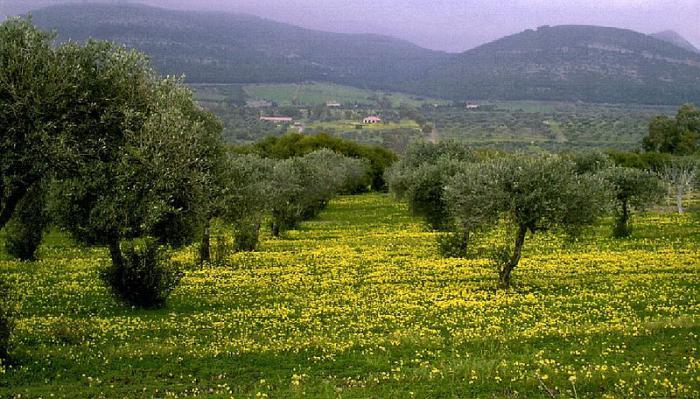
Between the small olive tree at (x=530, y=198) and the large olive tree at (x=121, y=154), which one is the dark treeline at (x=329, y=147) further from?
the large olive tree at (x=121, y=154)

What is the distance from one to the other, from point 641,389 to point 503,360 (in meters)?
3.98

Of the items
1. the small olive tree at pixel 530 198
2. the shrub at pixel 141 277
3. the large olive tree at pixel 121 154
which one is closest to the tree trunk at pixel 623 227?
the small olive tree at pixel 530 198

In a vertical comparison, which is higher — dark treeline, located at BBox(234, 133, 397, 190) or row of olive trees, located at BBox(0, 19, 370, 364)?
row of olive trees, located at BBox(0, 19, 370, 364)

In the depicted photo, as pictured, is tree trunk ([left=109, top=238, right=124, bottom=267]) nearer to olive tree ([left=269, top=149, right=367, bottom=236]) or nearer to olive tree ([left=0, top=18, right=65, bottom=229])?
olive tree ([left=0, top=18, right=65, bottom=229])

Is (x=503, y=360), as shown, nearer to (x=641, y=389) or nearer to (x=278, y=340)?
(x=641, y=389)

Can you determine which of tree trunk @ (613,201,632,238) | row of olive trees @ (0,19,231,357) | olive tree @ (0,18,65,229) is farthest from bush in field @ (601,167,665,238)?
olive tree @ (0,18,65,229)

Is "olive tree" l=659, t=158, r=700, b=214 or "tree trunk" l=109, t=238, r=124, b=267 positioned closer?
"tree trunk" l=109, t=238, r=124, b=267

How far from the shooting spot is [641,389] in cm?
1506

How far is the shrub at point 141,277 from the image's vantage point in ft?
80.6

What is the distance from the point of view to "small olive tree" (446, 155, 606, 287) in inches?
1160

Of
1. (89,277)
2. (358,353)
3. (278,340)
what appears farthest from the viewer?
(89,277)

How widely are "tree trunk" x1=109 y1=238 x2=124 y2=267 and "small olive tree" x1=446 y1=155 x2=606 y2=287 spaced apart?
1751cm

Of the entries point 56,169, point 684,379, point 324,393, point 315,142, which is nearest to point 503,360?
point 684,379

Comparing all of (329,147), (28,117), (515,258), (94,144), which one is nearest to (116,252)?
(94,144)
